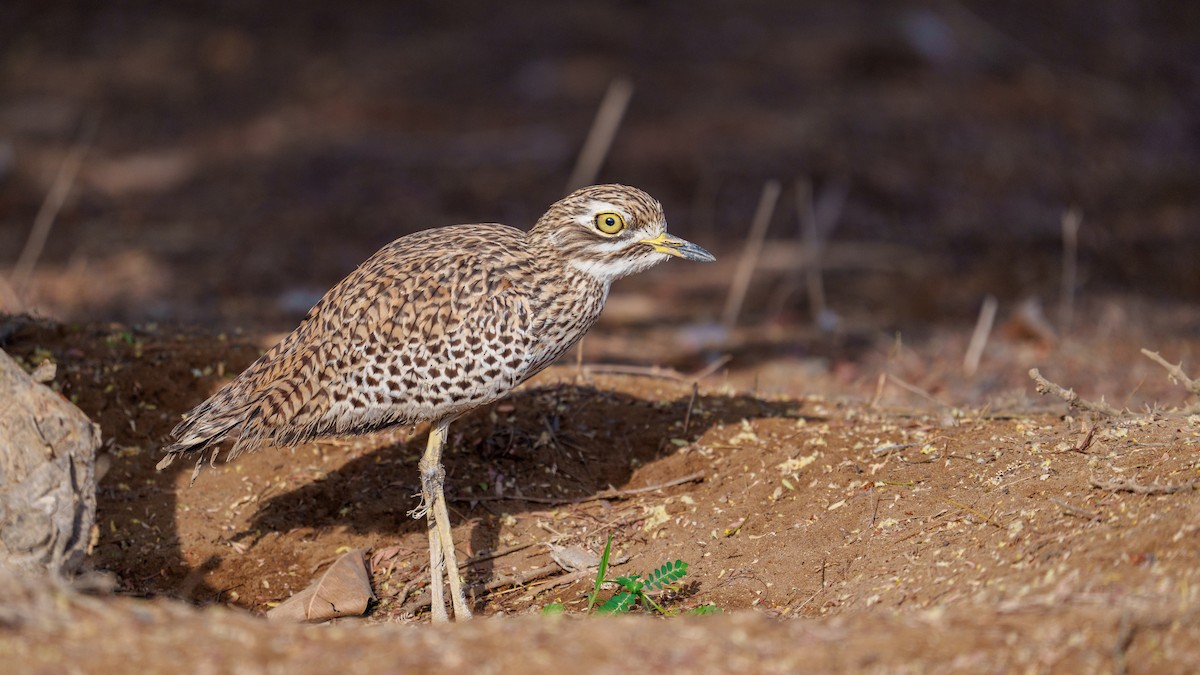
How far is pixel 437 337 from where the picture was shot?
15.4 feet

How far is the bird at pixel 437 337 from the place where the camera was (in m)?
4.68

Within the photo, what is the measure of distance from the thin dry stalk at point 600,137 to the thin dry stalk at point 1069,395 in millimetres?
6139

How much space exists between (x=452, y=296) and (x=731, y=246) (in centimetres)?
693

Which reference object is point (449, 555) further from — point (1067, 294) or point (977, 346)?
point (1067, 294)

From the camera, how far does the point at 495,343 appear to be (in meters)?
4.70

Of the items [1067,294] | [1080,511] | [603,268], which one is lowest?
[1067,294]

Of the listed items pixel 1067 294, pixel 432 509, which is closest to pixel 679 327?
pixel 1067 294

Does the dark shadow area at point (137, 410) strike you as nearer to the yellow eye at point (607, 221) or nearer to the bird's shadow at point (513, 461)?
the bird's shadow at point (513, 461)

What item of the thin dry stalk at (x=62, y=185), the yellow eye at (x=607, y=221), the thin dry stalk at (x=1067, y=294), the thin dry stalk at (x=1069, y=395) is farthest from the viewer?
the thin dry stalk at (x=62, y=185)

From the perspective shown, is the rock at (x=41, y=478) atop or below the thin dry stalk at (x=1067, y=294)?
atop

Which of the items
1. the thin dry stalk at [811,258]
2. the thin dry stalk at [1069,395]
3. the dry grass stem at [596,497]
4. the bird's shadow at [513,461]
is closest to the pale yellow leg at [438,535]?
the bird's shadow at [513,461]

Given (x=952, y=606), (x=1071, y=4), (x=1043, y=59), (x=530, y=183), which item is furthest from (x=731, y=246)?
(x=1071, y=4)

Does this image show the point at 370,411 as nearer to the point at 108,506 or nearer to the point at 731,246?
the point at 108,506

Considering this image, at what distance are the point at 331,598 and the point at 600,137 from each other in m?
8.04
